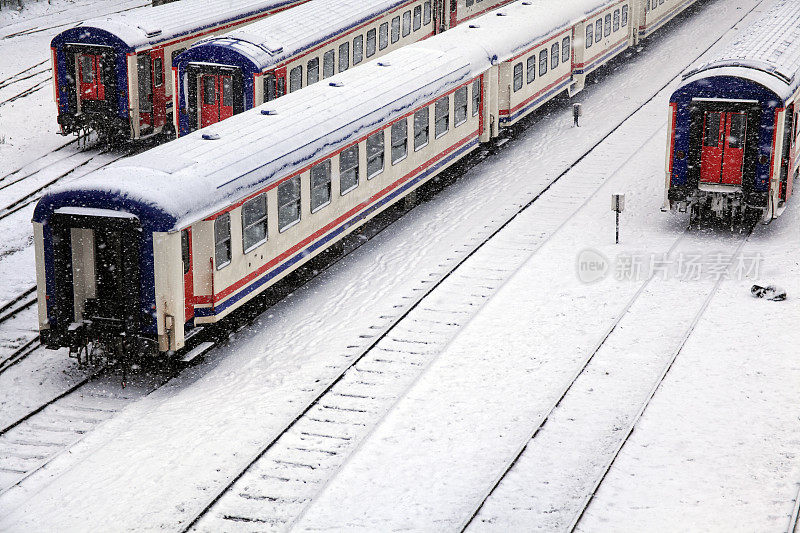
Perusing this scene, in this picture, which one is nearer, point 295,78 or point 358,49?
point 295,78

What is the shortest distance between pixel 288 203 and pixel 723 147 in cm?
823

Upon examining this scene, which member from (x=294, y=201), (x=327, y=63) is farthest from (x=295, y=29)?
(x=294, y=201)

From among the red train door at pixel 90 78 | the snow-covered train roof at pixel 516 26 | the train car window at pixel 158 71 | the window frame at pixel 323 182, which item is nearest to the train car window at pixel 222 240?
the window frame at pixel 323 182

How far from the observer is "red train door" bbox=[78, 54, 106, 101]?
24297mm

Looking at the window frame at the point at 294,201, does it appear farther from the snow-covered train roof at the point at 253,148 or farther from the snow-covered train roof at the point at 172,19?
the snow-covered train roof at the point at 172,19

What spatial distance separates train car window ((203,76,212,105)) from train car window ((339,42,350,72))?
412 centimetres

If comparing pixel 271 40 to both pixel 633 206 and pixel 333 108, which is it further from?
pixel 633 206

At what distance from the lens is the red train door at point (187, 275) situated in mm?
13820

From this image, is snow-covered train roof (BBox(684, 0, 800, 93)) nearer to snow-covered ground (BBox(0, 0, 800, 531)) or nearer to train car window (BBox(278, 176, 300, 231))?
snow-covered ground (BBox(0, 0, 800, 531))

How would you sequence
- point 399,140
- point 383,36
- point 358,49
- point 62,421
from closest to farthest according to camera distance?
point 62,421
point 399,140
point 358,49
point 383,36

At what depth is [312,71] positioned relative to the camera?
957 inches

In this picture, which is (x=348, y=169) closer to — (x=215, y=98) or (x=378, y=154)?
(x=378, y=154)

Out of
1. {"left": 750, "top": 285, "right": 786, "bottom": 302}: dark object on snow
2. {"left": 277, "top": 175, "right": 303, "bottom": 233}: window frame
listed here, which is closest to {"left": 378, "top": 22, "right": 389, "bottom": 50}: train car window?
{"left": 277, "top": 175, "right": 303, "bottom": 233}: window frame

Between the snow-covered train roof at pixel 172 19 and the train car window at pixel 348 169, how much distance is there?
8.06m
